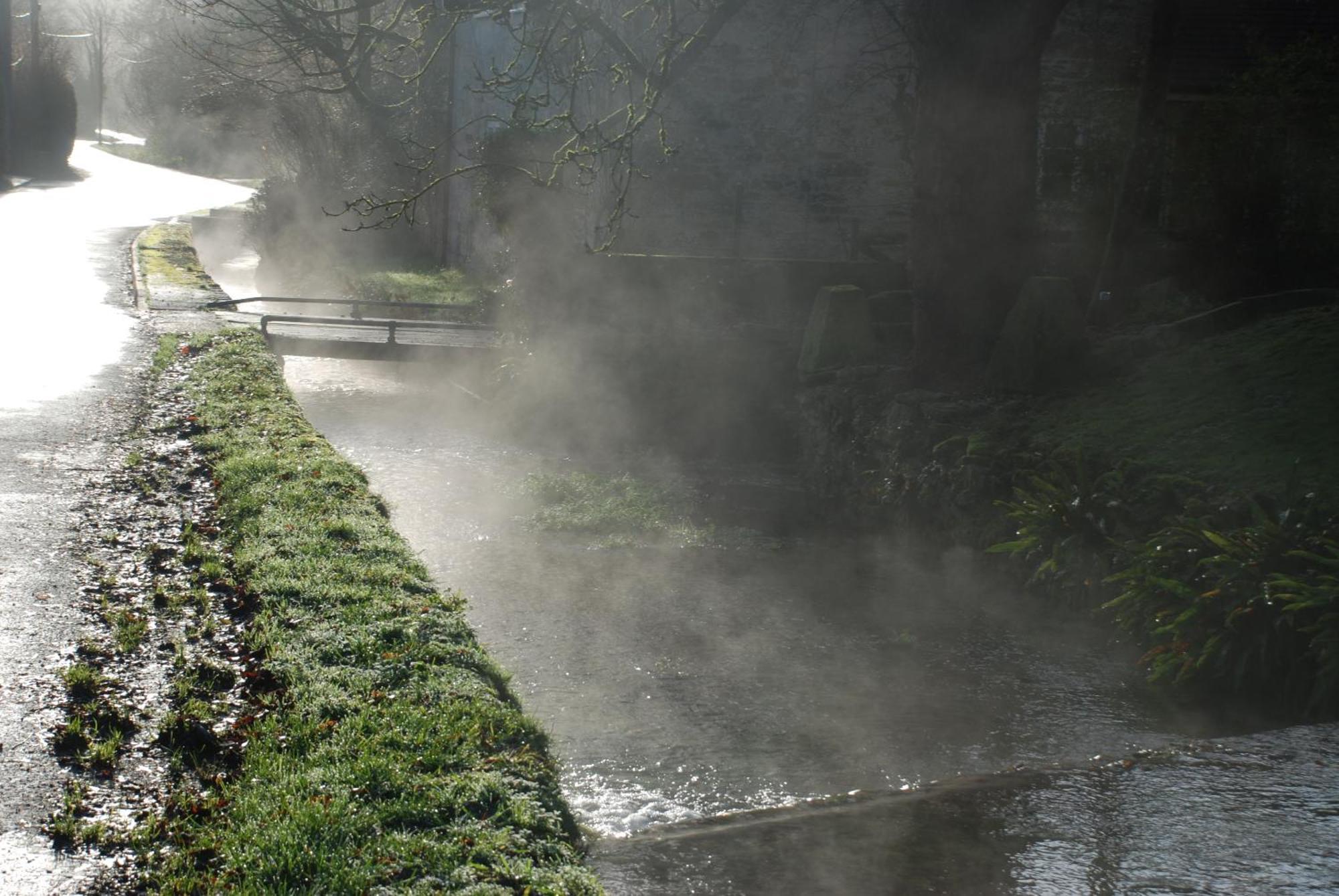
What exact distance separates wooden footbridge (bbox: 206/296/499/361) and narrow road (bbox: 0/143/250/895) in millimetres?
1500

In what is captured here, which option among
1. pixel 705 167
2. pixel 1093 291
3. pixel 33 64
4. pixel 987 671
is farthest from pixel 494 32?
pixel 33 64

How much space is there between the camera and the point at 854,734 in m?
6.09

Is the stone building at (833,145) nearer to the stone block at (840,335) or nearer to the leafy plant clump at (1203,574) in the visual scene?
the stone block at (840,335)

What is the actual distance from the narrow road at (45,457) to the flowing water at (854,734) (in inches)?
71.5

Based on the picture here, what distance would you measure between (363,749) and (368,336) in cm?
1260

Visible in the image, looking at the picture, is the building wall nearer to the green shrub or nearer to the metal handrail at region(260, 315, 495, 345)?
the metal handrail at region(260, 315, 495, 345)

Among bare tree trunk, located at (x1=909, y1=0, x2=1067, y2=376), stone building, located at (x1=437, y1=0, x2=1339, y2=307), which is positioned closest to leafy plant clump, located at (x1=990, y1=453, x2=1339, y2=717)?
bare tree trunk, located at (x1=909, y1=0, x2=1067, y2=376)

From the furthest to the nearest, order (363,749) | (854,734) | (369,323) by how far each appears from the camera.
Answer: (369,323), (854,734), (363,749)

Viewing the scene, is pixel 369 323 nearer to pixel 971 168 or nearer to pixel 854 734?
pixel 971 168

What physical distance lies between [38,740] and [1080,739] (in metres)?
4.39

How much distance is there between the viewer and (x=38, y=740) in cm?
407

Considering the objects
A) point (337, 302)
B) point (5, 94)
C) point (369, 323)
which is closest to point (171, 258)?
point (337, 302)

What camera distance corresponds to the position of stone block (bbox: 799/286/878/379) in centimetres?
1215

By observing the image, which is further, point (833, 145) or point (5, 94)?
point (5, 94)
